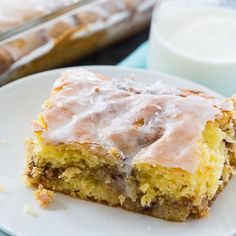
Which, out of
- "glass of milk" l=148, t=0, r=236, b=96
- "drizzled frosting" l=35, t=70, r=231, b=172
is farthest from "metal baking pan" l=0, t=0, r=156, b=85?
"drizzled frosting" l=35, t=70, r=231, b=172

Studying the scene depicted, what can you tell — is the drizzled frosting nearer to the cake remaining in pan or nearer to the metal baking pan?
the cake remaining in pan

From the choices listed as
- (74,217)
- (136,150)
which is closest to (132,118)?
(136,150)

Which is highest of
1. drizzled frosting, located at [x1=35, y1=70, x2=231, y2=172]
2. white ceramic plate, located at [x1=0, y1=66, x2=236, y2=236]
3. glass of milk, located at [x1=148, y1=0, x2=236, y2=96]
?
drizzled frosting, located at [x1=35, y1=70, x2=231, y2=172]

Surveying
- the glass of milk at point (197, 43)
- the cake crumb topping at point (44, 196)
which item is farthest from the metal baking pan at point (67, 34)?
the cake crumb topping at point (44, 196)

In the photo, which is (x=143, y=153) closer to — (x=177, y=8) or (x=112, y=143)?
(x=112, y=143)

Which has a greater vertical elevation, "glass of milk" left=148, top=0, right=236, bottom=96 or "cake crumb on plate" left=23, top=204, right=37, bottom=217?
"cake crumb on plate" left=23, top=204, right=37, bottom=217

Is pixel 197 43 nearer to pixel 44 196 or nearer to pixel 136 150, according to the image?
pixel 136 150

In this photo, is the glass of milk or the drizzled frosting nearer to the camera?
the drizzled frosting

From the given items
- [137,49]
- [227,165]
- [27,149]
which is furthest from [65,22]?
[227,165]
